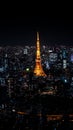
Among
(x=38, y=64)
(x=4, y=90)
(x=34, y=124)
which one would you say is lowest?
(x=34, y=124)

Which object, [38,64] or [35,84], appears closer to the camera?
[35,84]

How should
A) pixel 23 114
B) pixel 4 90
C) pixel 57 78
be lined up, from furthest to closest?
pixel 57 78 → pixel 4 90 → pixel 23 114

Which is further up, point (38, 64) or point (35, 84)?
point (38, 64)

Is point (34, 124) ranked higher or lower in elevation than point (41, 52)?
lower

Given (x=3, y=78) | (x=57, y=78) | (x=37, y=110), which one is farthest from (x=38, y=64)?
(x=37, y=110)

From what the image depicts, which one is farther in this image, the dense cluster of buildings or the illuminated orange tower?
the illuminated orange tower

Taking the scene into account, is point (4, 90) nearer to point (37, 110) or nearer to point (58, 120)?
point (37, 110)

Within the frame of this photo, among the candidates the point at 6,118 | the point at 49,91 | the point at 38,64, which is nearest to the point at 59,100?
the point at 49,91

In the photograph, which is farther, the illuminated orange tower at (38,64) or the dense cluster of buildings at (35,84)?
the illuminated orange tower at (38,64)

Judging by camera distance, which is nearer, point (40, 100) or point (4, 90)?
point (40, 100)

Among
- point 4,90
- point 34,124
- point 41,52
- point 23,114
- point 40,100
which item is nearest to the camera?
point 34,124
